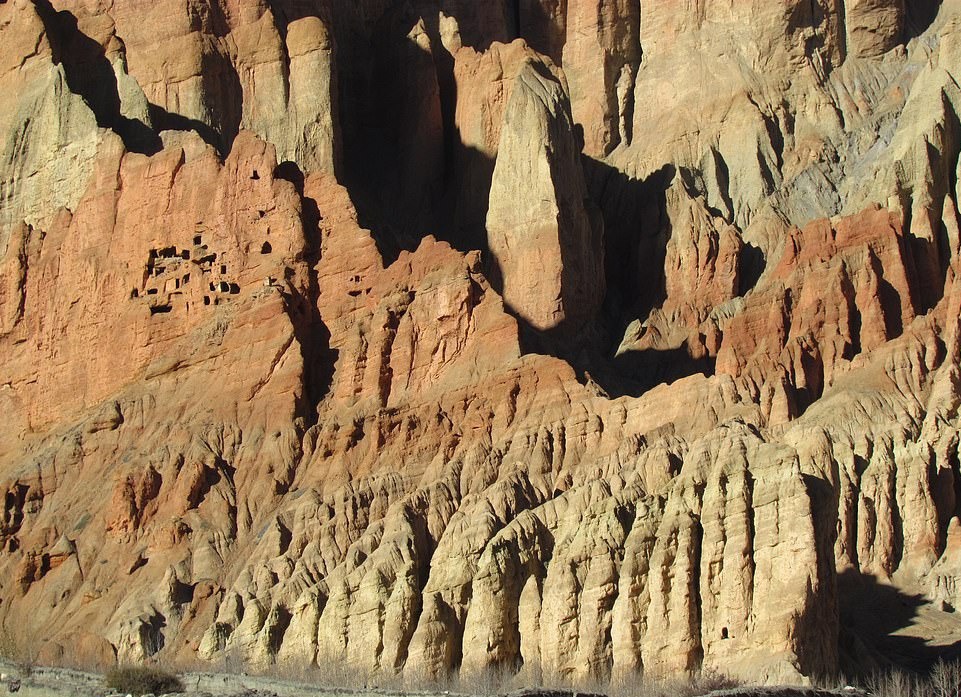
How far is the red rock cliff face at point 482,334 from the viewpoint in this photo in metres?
73.4

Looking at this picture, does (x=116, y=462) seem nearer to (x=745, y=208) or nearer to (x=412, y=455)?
(x=412, y=455)

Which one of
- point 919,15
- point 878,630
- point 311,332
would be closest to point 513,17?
point 919,15

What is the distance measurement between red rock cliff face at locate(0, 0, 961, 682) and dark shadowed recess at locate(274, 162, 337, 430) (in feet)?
0.50

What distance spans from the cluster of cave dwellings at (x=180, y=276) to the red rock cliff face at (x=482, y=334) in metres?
0.12

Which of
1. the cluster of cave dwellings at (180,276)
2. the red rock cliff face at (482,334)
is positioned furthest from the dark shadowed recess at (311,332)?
the cluster of cave dwellings at (180,276)

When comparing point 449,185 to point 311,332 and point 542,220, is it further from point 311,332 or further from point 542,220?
point 311,332

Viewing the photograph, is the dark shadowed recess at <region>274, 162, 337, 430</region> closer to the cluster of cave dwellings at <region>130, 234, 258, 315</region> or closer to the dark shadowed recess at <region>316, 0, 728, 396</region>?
the cluster of cave dwellings at <region>130, 234, 258, 315</region>

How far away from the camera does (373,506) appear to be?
80250 mm

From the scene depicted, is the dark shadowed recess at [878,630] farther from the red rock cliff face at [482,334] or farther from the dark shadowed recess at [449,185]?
the dark shadowed recess at [449,185]

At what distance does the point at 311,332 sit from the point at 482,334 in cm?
654

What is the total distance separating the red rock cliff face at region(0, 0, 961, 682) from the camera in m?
73.4

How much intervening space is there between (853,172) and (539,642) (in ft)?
118

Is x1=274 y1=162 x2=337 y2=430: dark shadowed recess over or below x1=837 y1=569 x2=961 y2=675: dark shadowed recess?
over

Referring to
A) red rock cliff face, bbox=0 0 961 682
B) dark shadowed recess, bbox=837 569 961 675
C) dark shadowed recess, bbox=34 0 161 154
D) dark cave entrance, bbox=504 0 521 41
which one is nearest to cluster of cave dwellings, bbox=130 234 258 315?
red rock cliff face, bbox=0 0 961 682
